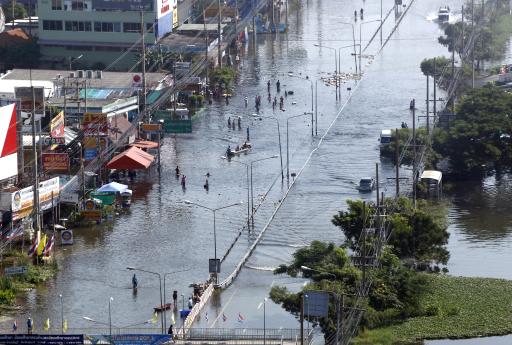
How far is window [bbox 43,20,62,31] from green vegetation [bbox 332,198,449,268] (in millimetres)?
34324

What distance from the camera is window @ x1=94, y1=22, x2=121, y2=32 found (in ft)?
270

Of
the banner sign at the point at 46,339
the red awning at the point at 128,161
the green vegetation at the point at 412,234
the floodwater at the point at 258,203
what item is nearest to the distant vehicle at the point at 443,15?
the floodwater at the point at 258,203

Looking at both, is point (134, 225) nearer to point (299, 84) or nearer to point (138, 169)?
point (138, 169)

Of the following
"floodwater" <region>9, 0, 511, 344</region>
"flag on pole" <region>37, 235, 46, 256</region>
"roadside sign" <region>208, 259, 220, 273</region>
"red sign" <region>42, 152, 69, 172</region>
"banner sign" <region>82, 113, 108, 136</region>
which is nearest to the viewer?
"floodwater" <region>9, 0, 511, 344</region>

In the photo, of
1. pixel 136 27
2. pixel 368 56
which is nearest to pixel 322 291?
pixel 136 27

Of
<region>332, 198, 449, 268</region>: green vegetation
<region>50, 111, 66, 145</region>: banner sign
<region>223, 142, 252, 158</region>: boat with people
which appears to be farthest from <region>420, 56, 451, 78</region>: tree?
<region>332, 198, 449, 268</region>: green vegetation

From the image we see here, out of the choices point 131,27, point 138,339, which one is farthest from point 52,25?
point 138,339

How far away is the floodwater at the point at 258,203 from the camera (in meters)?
48.7

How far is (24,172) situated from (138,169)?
642cm

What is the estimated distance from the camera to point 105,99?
232 ft

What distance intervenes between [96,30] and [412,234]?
3478 centimetres

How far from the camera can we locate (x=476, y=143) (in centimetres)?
6275

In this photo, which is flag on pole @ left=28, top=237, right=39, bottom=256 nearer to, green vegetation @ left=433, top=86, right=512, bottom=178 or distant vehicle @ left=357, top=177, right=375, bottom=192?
distant vehicle @ left=357, top=177, right=375, bottom=192

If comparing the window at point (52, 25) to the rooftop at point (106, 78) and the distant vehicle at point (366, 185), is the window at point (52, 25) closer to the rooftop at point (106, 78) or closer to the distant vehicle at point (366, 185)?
the rooftop at point (106, 78)
